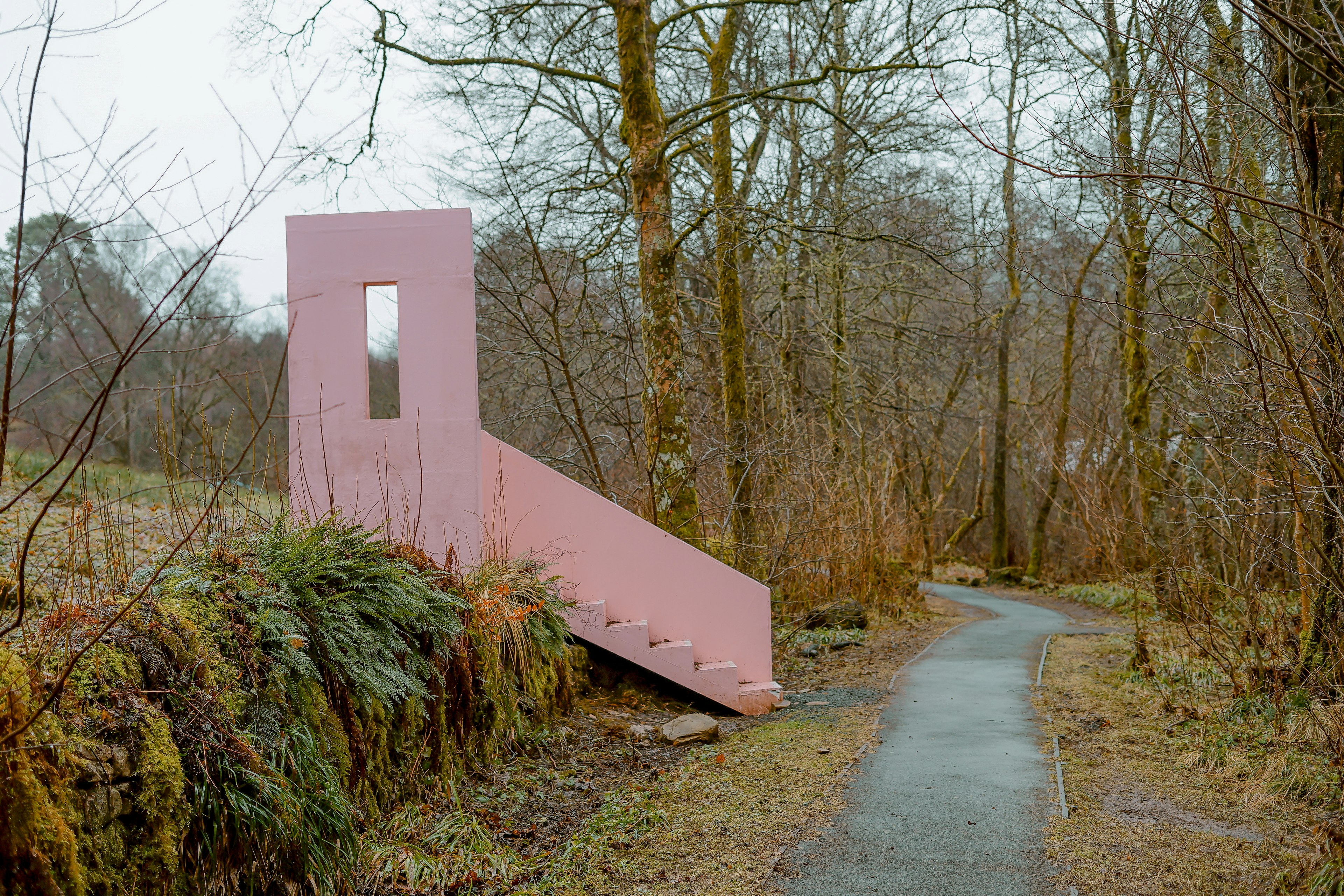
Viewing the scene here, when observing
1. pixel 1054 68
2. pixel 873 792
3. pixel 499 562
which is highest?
pixel 1054 68

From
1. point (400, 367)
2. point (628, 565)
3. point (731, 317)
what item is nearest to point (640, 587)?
point (628, 565)

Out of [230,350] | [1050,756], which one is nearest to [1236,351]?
[1050,756]

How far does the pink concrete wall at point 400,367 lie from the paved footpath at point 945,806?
3130mm

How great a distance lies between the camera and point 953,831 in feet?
15.5

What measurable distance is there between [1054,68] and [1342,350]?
4938mm

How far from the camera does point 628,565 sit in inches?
294

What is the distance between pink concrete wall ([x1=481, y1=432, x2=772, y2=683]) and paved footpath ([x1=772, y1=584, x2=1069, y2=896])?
1350 mm

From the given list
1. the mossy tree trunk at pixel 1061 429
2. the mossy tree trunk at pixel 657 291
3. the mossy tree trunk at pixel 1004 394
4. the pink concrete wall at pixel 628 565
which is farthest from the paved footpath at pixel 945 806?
the mossy tree trunk at pixel 1004 394

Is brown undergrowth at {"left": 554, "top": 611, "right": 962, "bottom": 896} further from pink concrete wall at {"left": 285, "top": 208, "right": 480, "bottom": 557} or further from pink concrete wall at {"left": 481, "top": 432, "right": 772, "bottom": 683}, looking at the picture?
pink concrete wall at {"left": 285, "top": 208, "right": 480, "bottom": 557}

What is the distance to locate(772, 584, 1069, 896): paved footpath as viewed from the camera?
13.6 feet

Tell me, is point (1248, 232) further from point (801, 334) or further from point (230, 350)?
point (230, 350)

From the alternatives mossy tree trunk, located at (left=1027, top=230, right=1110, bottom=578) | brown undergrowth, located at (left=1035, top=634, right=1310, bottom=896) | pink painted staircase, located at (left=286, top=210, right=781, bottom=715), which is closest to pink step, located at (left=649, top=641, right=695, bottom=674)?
pink painted staircase, located at (left=286, top=210, right=781, bottom=715)

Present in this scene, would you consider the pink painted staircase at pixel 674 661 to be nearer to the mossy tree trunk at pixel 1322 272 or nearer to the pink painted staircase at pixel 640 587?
the pink painted staircase at pixel 640 587

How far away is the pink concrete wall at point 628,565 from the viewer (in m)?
7.15
